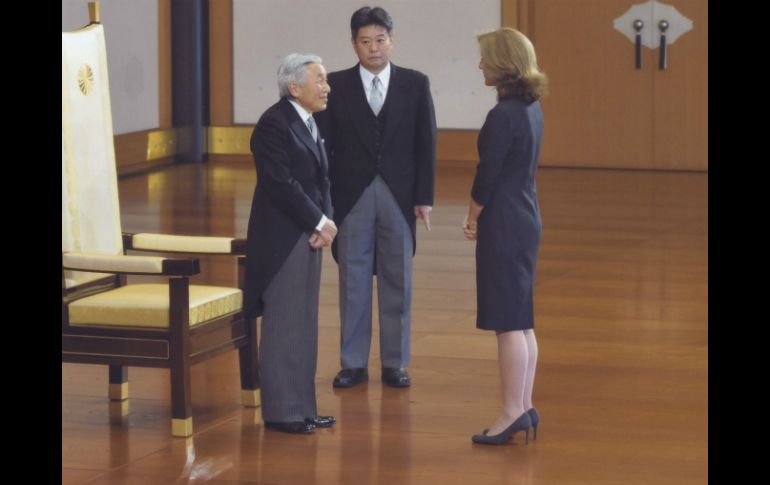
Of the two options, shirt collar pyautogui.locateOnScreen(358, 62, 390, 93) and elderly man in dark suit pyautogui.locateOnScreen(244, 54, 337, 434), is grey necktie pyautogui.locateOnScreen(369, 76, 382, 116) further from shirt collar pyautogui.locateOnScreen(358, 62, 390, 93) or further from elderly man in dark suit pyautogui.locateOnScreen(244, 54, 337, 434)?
elderly man in dark suit pyautogui.locateOnScreen(244, 54, 337, 434)

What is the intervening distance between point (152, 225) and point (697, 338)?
459 centimetres

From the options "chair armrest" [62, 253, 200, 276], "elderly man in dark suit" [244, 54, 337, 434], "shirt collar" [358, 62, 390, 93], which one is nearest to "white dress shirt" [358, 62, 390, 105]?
"shirt collar" [358, 62, 390, 93]

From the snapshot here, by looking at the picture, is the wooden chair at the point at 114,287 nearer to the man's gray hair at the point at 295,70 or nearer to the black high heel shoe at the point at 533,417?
the man's gray hair at the point at 295,70

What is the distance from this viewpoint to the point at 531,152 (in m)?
3.93

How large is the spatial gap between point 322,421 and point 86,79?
1444 millimetres

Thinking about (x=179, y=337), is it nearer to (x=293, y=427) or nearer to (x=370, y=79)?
(x=293, y=427)

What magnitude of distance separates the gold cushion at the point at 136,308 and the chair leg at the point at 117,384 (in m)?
0.44

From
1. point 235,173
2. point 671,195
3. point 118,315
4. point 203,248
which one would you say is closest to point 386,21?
point 203,248

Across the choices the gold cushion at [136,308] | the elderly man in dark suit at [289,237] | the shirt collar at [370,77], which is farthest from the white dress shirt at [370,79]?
the gold cushion at [136,308]

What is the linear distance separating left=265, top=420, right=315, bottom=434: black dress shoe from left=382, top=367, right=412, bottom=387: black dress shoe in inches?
28.3

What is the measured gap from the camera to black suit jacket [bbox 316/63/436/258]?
4.89 m

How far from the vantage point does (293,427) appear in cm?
423

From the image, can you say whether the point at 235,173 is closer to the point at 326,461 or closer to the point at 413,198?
the point at 413,198

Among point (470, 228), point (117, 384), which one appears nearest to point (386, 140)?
point (470, 228)
